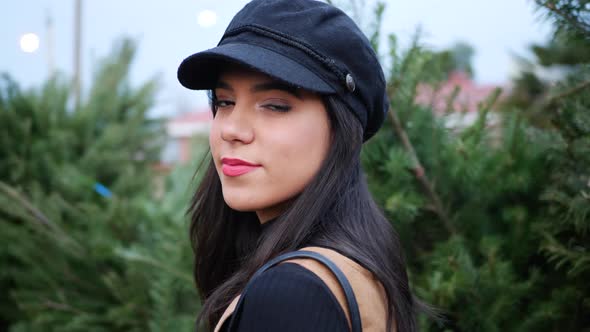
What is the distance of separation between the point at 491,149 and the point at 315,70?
1079 millimetres

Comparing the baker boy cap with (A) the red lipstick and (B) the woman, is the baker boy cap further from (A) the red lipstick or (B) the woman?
(A) the red lipstick

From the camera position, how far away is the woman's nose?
53.9 inches

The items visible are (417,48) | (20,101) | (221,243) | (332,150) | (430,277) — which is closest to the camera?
(332,150)

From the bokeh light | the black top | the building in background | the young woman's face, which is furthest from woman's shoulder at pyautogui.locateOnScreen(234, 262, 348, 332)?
the bokeh light

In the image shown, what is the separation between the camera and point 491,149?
7.02 ft

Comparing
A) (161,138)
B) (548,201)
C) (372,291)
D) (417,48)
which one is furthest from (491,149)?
(161,138)

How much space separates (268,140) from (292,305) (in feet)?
1.35

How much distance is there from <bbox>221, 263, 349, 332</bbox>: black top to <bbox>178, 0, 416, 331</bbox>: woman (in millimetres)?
112

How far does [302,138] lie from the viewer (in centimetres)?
136

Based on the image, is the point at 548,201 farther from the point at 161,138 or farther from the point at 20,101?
the point at 20,101

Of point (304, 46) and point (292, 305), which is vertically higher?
point (304, 46)

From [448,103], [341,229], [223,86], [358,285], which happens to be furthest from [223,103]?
[448,103]

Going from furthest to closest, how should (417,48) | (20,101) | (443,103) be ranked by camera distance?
(20,101) < (443,103) < (417,48)

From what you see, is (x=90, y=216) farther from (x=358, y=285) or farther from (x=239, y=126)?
(x=358, y=285)
